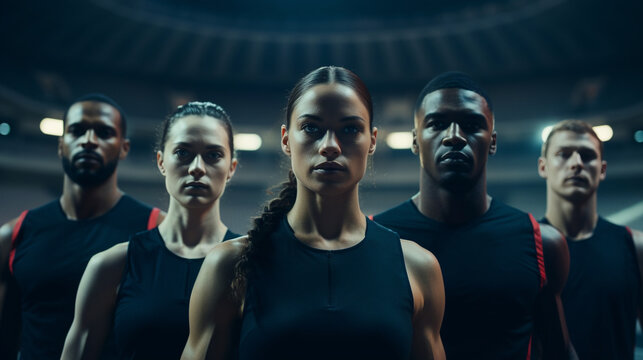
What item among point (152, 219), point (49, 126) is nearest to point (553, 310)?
point (152, 219)

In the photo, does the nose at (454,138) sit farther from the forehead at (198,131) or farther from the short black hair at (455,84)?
the forehead at (198,131)

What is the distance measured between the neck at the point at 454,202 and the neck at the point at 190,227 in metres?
1.06

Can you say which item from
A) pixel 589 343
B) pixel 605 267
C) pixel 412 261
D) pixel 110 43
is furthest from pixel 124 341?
pixel 110 43

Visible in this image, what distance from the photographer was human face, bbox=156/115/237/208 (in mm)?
2068

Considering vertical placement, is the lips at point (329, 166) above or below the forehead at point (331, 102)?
below

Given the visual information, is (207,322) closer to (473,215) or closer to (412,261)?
(412,261)

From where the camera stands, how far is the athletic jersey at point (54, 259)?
2406 millimetres

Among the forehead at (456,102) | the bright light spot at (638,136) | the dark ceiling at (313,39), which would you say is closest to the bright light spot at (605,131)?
the bright light spot at (638,136)

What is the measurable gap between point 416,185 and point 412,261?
14596mm

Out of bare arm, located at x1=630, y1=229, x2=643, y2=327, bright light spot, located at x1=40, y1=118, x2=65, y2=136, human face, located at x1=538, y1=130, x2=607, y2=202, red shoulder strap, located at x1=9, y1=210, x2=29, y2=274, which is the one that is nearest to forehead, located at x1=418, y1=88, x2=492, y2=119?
human face, located at x1=538, y1=130, x2=607, y2=202

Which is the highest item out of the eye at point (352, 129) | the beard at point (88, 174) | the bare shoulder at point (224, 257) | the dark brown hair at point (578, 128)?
the dark brown hair at point (578, 128)

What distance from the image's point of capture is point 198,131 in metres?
2.12

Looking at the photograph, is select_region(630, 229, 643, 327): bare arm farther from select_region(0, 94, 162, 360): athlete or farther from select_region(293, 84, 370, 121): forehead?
A: select_region(0, 94, 162, 360): athlete

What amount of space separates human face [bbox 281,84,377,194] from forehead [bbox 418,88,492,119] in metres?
0.66
